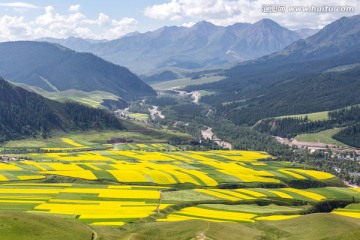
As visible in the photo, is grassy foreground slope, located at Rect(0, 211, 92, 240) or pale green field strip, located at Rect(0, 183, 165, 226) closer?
grassy foreground slope, located at Rect(0, 211, 92, 240)

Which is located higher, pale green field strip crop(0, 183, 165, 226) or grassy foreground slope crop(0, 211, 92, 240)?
grassy foreground slope crop(0, 211, 92, 240)

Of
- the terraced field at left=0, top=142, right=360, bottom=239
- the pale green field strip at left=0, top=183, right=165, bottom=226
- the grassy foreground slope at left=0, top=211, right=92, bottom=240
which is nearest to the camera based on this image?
the grassy foreground slope at left=0, top=211, right=92, bottom=240

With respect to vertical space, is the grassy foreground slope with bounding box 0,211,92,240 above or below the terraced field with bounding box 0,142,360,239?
above

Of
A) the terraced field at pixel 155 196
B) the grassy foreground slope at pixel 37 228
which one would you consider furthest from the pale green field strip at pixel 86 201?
the grassy foreground slope at pixel 37 228

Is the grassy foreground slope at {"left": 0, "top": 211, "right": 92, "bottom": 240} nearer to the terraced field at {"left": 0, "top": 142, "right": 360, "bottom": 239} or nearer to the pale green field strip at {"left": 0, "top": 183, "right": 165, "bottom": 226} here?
the terraced field at {"left": 0, "top": 142, "right": 360, "bottom": 239}

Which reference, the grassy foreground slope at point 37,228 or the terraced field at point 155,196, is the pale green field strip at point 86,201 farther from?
the grassy foreground slope at point 37,228

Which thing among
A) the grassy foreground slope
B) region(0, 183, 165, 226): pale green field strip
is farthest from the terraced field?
the grassy foreground slope

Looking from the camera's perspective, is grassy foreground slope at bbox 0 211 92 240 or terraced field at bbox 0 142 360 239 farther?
terraced field at bbox 0 142 360 239

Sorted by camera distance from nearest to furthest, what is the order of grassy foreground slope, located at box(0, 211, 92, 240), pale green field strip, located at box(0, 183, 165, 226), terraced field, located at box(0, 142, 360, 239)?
grassy foreground slope, located at box(0, 211, 92, 240), pale green field strip, located at box(0, 183, 165, 226), terraced field, located at box(0, 142, 360, 239)

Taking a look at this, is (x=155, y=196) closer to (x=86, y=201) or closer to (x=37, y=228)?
(x=86, y=201)

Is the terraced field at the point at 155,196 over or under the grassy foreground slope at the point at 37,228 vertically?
under
